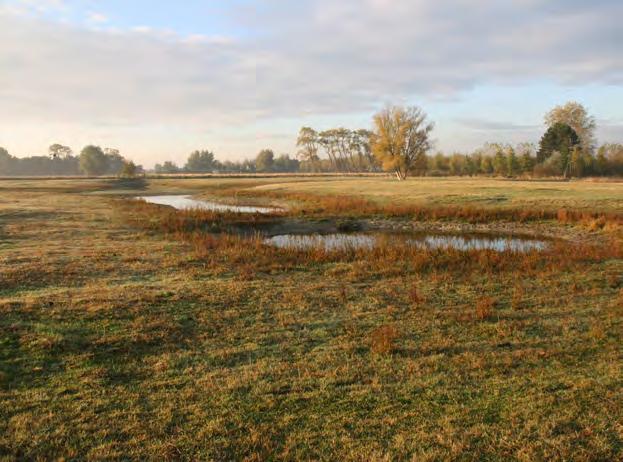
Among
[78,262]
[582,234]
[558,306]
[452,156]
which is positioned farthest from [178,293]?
[452,156]

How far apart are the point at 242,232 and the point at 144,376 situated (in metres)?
19.6

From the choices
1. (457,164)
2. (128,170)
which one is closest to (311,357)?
(128,170)

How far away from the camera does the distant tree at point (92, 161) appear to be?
156 m

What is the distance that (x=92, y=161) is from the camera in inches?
6152

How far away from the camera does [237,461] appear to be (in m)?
5.20

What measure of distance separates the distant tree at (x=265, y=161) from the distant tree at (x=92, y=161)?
57872 mm

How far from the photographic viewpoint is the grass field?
5.54m

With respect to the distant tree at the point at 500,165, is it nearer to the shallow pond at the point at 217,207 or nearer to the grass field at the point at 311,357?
the shallow pond at the point at 217,207

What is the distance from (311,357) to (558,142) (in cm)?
10130

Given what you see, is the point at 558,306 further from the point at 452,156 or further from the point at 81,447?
the point at 452,156

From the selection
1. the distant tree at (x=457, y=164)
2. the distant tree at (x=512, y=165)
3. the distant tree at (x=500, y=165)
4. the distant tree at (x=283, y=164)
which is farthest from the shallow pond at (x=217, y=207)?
the distant tree at (x=283, y=164)

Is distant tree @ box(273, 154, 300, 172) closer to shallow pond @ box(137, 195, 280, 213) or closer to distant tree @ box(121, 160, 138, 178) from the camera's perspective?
distant tree @ box(121, 160, 138, 178)

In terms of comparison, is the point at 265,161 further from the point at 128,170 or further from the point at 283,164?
the point at 128,170

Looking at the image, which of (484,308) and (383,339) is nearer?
(383,339)
